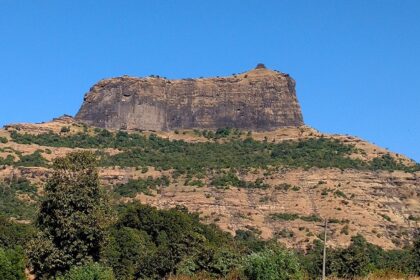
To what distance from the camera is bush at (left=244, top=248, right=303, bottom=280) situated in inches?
1667

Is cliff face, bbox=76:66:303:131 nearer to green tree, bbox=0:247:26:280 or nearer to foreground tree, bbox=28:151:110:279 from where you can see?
green tree, bbox=0:247:26:280

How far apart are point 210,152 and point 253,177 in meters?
20.0

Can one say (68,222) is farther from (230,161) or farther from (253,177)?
(230,161)

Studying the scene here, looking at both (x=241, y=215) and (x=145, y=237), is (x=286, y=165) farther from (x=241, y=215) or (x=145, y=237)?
(x=145, y=237)

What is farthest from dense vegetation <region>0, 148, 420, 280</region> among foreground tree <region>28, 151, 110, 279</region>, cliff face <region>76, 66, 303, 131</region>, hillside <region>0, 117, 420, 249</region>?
cliff face <region>76, 66, 303, 131</region>

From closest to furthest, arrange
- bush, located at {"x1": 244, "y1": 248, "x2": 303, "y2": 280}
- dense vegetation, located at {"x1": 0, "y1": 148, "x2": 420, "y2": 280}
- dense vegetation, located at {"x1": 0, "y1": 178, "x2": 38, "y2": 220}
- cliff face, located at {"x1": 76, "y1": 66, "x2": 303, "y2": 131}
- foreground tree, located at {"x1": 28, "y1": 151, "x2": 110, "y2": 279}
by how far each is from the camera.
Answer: bush, located at {"x1": 244, "y1": 248, "x2": 303, "y2": 280}, dense vegetation, located at {"x1": 0, "y1": 148, "x2": 420, "y2": 280}, foreground tree, located at {"x1": 28, "y1": 151, "x2": 110, "y2": 279}, dense vegetation, located at {"x1": 0, "y1": 178, "x2": 38, "y2": 220}, cliff face, located at {"x1": 76, "y1": 66, "x2": 303, "y2": 131}

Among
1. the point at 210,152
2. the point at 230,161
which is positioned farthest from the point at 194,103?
the point at 230,161

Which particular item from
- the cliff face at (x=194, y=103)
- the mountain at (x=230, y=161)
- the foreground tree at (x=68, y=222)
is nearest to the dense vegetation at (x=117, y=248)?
the foreground tree at (x=68, y=222)

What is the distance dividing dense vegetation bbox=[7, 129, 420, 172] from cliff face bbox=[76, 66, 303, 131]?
8.89 m

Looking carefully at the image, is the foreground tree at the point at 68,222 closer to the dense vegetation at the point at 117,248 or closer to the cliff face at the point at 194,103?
the dense vegetation at the point at 117,248

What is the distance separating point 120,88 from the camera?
169 meters

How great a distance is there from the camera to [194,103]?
554 ft

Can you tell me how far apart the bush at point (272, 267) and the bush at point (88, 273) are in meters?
7.73

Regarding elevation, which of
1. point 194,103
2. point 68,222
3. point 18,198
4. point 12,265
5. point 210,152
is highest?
point 194,103
